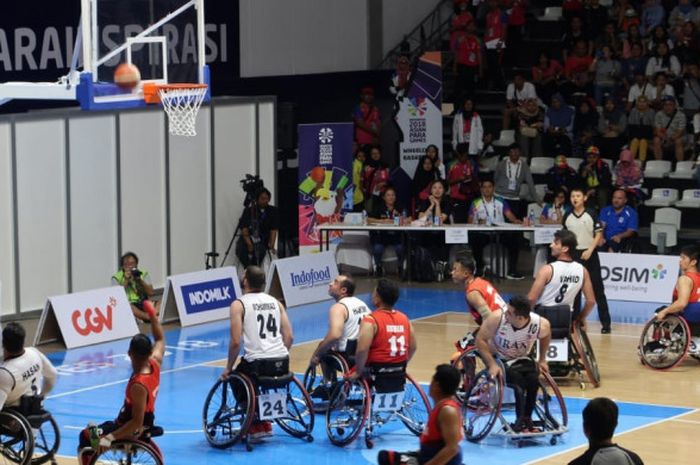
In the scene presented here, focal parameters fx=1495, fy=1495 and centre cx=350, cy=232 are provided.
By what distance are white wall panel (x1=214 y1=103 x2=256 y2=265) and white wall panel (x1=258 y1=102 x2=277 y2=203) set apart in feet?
0.68

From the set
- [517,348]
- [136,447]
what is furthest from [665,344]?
[136,447]

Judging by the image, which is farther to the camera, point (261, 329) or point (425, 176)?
point (425, 176)

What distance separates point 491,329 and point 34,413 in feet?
13.1

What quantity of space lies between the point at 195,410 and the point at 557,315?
3.78 metres

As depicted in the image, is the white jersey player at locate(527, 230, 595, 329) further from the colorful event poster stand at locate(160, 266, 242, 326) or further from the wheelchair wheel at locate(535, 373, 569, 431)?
the colorful event poster stand at locate(160, 266, 242, 326)

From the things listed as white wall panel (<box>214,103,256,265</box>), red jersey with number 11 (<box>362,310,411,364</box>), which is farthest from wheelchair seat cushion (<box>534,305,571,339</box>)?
white wall panel (<box>214,103,256,265</box>)

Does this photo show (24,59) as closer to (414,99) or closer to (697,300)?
(414,99)

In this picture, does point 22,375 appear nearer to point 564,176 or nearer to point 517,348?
point 517,348

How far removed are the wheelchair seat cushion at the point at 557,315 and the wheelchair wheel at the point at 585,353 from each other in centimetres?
45

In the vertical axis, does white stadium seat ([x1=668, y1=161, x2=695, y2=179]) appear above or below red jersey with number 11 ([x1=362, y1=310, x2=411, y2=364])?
above

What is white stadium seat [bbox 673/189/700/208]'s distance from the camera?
79.7ft

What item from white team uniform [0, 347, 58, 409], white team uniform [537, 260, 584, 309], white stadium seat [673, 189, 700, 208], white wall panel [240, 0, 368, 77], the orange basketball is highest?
white wall panel [240, 0, 368, 77]

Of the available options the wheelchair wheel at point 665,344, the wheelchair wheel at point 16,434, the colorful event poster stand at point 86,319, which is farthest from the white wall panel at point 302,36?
the wheelchair wheel at point 16,434

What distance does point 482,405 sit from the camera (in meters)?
13.6
